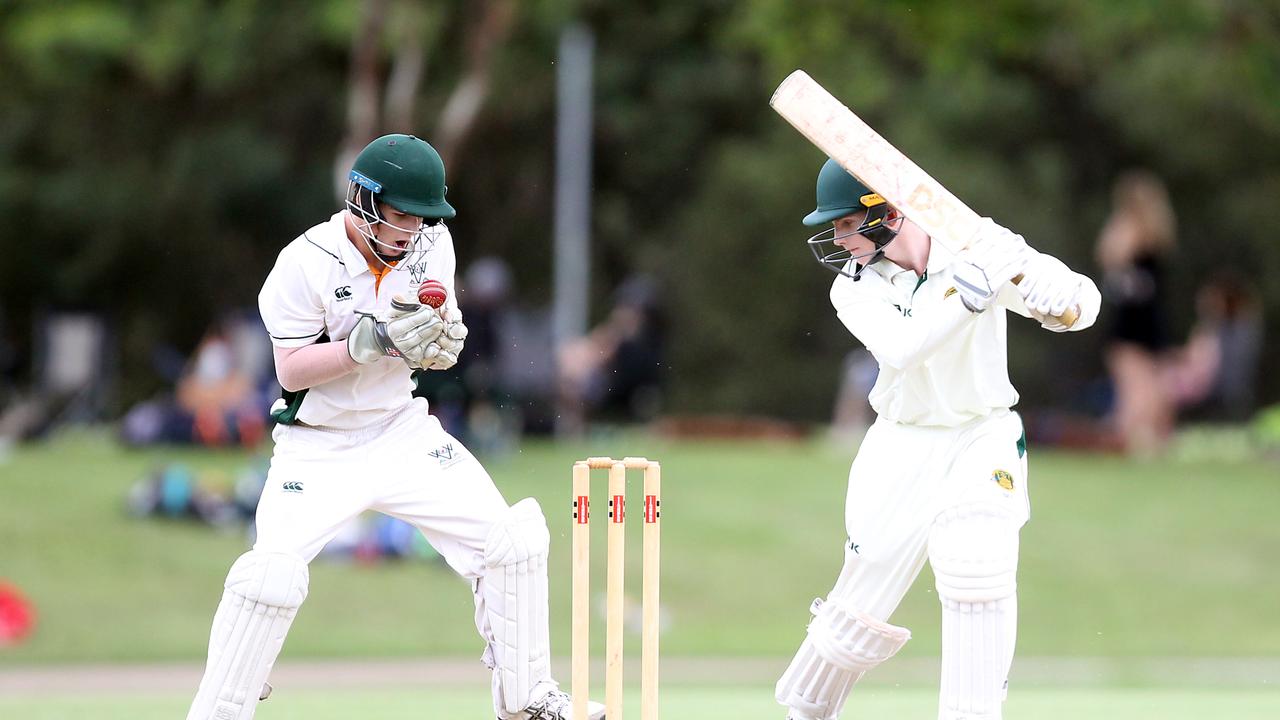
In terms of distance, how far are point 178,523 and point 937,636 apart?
4730mm

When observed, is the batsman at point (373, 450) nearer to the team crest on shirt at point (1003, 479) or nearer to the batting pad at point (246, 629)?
the batting pad at point (246, 629)

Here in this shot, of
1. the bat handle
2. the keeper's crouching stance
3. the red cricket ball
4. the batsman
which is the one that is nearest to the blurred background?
the keeper's crouching stance

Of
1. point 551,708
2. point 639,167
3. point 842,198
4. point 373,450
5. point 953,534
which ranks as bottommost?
point 551,708

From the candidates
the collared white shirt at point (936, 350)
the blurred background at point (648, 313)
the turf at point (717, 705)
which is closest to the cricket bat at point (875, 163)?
the collared white shirt at point (936, 350)

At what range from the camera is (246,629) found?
197 inches

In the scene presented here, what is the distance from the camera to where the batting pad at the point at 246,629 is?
498cm

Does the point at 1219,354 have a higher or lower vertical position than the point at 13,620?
higher

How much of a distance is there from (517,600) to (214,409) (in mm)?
9417

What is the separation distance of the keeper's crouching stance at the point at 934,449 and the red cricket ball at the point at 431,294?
1.05 meters

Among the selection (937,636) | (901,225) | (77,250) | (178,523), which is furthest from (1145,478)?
(77,250)

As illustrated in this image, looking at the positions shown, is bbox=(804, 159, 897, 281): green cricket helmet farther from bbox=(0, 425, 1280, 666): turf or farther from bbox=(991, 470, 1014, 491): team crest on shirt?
bbox=(0, 425, 1280, 666): turf

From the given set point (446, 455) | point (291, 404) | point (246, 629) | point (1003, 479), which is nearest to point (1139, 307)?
point (1003, 479)

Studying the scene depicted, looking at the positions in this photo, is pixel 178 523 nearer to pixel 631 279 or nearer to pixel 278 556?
pixel 278 556

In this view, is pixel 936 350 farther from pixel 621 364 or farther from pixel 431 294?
pixel 621 364
